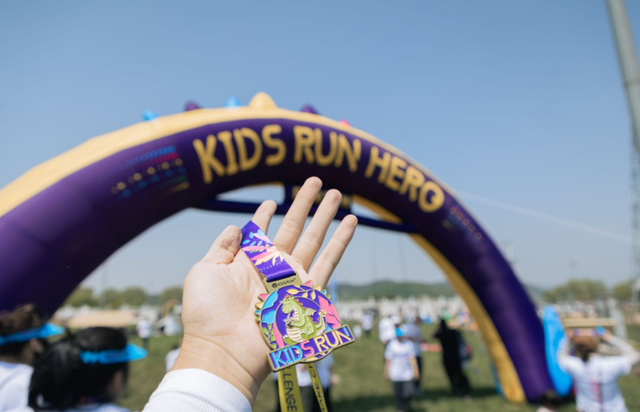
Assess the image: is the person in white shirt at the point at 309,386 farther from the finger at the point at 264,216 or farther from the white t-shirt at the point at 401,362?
the finger at the point at 264,216

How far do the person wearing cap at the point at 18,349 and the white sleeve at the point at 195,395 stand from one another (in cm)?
141

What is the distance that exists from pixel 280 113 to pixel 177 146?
44.4 inches

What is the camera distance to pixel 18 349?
1.89 meters

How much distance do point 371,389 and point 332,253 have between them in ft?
19.4

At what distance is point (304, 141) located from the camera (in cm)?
423

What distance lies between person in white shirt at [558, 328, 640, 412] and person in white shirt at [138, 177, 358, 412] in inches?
126

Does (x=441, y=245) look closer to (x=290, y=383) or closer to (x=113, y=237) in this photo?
(x=113, y=237)

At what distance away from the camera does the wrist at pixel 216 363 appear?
0.84 meters

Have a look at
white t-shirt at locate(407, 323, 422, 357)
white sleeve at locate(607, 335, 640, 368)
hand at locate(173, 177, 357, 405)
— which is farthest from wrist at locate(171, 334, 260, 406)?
white t-shirt at locate(407, 323, 422, 357)

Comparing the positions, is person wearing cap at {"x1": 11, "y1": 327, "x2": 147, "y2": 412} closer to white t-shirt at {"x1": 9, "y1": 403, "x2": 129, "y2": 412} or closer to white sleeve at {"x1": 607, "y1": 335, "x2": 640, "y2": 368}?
white t-shirt at {"x1": 9, "y1": 403, "x2": 129, "y2": 412}

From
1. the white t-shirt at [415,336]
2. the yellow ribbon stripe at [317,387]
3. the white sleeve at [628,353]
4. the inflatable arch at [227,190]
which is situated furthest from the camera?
the white t-shirt at [415,336]

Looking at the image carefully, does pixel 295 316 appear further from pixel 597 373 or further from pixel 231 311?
pixel 597 373

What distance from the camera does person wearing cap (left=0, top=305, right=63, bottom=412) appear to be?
1764mm

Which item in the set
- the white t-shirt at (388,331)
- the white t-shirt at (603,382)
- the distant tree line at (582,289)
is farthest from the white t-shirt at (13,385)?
the distant tree line at (582,289)
